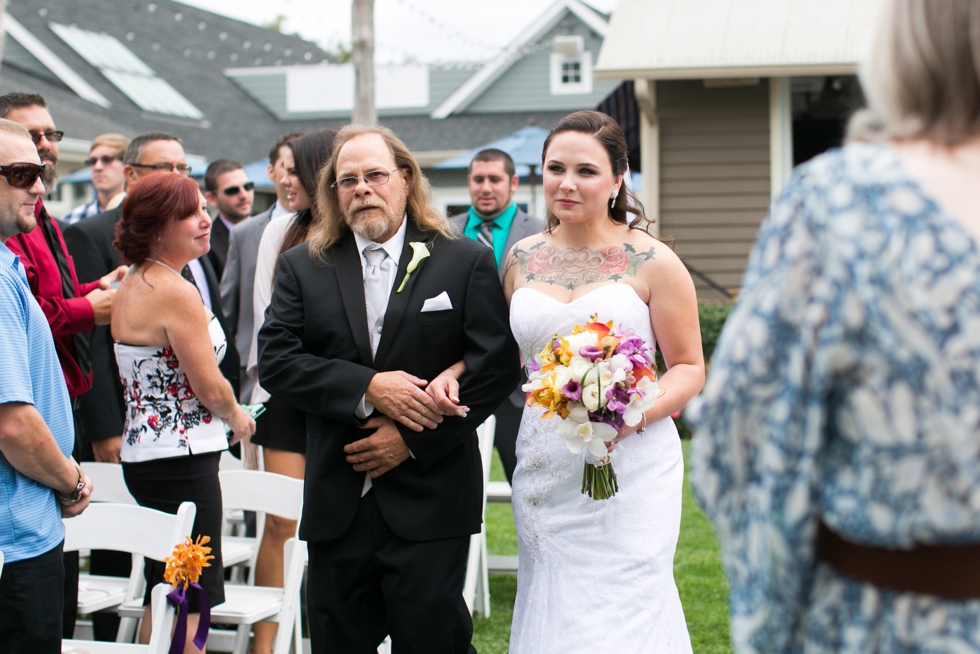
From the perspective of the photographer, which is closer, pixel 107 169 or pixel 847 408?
pixel 847 408

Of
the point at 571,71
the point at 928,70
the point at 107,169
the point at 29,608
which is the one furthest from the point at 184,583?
the point at 571,71

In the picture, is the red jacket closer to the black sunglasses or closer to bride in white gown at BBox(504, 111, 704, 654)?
the black sunglasses

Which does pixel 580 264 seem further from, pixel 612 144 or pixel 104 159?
pixel 104 159

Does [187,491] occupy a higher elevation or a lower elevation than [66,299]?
lower

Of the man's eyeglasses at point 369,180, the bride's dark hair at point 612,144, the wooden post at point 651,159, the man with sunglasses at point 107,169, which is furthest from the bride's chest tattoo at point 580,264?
the wooden post at point 651,159

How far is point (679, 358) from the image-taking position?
3789 millimetres

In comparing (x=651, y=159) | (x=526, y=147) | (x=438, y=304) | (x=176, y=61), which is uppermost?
(x=176, y=61)

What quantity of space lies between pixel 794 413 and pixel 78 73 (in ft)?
85.5

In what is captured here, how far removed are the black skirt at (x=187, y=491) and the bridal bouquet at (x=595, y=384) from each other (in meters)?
1.61

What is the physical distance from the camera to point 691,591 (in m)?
6.29

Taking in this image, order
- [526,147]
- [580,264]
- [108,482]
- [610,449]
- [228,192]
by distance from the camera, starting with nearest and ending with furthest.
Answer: [610,449] → [580,264] → [108,482] → [228,192] → [526,147]

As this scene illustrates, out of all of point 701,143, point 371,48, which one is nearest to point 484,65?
point 371,48

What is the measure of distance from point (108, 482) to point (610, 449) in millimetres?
2630

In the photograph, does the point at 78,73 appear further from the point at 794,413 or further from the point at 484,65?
the point at 794,413
